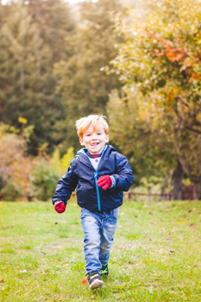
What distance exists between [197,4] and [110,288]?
787 cm

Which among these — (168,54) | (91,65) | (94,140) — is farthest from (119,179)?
(91,65)

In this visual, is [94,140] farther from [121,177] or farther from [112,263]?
[112,263]

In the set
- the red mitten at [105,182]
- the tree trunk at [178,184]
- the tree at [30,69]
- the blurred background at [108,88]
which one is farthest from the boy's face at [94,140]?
the tree at [30,69]

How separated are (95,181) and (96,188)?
0.07m

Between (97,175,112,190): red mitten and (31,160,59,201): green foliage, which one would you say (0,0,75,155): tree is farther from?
(97,175,112,190): red mitten

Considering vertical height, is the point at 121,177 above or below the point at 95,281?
above

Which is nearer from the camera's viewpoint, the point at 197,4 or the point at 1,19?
the point at 197,4

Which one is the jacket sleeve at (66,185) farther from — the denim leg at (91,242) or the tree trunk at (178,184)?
the tree trunk at (178,184)

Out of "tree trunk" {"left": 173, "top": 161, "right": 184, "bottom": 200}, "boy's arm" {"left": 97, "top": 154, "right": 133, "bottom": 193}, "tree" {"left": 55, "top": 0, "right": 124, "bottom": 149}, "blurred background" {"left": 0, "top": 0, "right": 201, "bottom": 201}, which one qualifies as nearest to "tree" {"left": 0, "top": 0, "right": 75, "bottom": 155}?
"blurred background" {"left": 0, "top": 0, "right": 201, "bottom": 201}

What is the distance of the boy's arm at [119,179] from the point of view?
319 centimetres

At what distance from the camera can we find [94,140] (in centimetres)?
358

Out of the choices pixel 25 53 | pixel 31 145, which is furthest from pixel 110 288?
pixel 25 53

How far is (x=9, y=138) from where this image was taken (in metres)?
17.9

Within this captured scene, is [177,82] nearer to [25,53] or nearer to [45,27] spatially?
[25,53]
